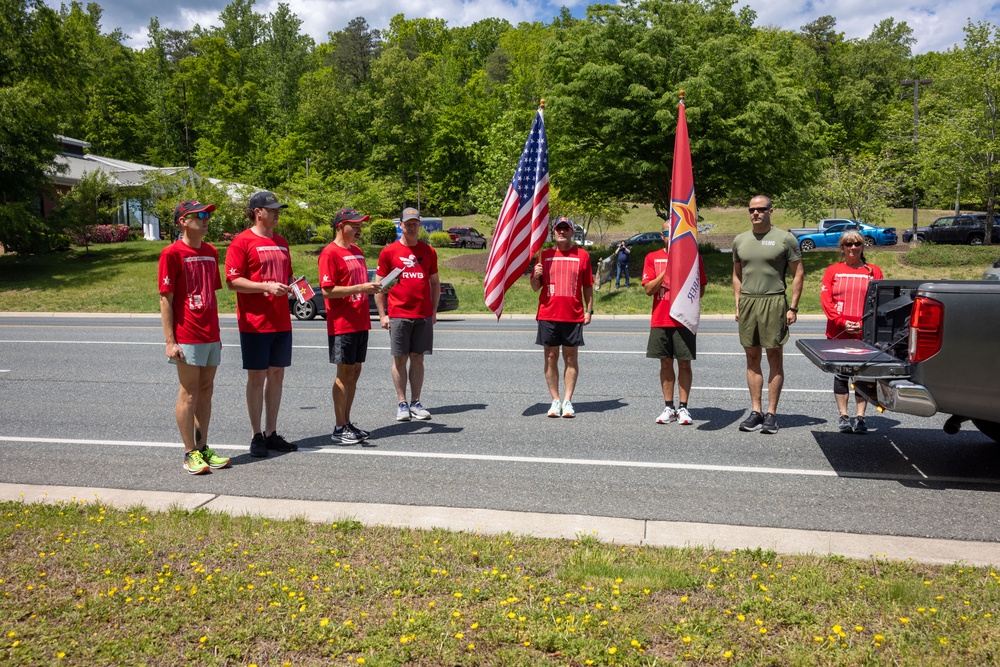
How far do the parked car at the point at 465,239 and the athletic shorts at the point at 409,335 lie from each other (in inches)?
1862

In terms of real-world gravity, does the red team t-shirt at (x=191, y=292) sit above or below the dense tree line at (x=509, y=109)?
below

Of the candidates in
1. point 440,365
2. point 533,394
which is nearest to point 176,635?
point 533,394

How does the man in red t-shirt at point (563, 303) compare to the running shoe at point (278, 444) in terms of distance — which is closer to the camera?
the running shoe at point (278, 444)

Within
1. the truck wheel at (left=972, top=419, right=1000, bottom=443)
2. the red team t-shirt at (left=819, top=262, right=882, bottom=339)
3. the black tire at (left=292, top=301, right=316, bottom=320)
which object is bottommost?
the black tire at (left=292, top=301, right=316, bottom=320)

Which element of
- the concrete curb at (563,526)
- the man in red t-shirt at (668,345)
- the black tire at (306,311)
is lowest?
the black tire at (306,311)

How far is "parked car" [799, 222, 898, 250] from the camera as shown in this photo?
42000 millimetres

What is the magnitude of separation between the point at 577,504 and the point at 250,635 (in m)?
2.59

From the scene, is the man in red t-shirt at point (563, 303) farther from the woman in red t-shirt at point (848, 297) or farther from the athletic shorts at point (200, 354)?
the athletic shorts at point (200, 354)

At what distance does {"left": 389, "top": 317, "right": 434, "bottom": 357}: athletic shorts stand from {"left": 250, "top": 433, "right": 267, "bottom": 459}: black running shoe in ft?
5.46

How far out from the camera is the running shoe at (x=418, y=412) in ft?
27.4

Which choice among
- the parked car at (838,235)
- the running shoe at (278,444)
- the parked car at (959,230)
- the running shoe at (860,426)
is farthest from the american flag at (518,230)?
the parked car at (959,230)

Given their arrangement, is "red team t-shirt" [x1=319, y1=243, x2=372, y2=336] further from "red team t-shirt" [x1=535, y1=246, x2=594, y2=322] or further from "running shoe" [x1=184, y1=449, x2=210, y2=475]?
"red team t-shirt" [x1=535, y1=246, x2=594, y2=322]

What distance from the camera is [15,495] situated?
19.0 ft

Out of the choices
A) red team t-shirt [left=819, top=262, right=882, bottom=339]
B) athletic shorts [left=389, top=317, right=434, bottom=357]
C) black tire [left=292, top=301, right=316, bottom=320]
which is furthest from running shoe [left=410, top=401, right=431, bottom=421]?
black tire [left=292, top=301, right=316, bottom=320]
